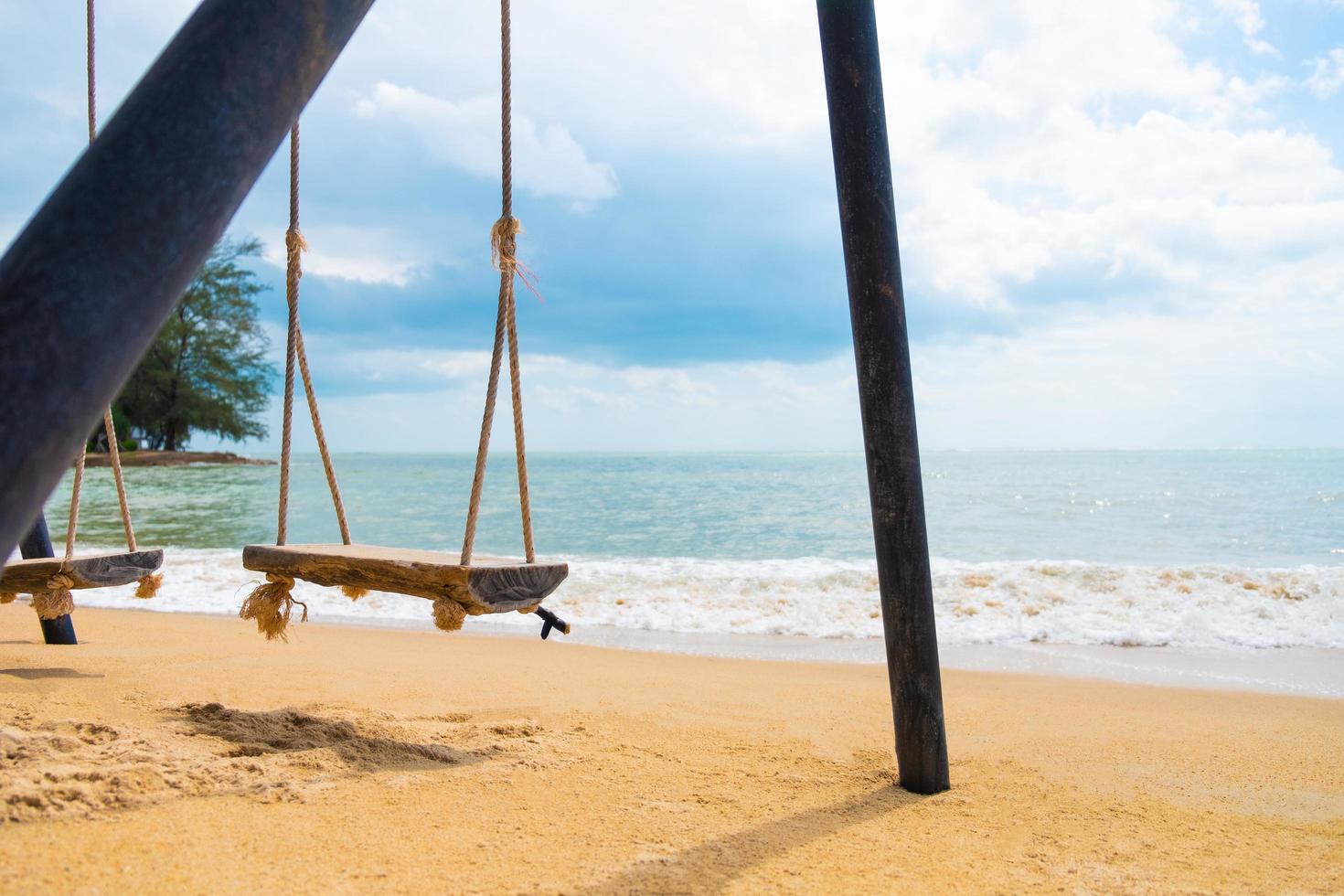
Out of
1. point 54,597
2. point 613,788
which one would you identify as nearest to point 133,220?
point 613,788

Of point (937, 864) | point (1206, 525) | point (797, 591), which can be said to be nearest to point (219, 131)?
point (937, 864)

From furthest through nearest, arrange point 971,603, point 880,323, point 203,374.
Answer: point 203,374, point 971,603, point 880,323

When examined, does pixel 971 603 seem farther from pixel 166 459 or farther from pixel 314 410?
pixel 166 459

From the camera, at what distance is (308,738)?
9.28ft

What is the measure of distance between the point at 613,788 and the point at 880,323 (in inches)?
58.4

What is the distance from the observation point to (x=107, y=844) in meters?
1.88

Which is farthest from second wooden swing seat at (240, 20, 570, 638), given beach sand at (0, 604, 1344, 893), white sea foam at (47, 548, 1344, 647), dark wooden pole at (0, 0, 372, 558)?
white sea foam at (47, 548, 1344, 647)

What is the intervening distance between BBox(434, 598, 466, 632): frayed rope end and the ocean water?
347cm

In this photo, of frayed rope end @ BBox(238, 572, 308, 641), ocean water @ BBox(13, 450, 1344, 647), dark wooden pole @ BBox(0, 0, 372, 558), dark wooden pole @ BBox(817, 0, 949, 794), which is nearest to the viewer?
dark wooden pole @ BBox(0, 0, 372, 558)

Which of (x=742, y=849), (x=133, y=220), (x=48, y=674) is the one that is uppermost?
(x=133, y=220)

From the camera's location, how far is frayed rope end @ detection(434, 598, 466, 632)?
2.57 metres

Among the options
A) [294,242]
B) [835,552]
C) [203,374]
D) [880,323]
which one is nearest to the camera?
[880,323]

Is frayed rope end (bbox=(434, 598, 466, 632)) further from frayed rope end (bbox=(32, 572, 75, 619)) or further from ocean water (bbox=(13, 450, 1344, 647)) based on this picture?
ocean water (bbox=(13, 450, 1344, 647))

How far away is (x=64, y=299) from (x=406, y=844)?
1563 millimetres
